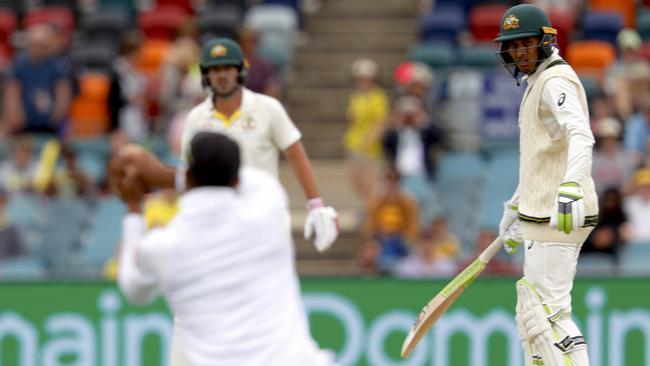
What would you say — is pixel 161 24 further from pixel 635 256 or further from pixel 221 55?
pixel 221 55

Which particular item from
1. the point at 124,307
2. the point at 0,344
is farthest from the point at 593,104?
the point at 0,344

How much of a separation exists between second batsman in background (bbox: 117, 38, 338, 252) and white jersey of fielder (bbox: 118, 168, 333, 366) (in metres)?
2.60

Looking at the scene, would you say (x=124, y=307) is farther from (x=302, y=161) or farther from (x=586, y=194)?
(x=586, y=194)

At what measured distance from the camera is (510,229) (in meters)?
7.39

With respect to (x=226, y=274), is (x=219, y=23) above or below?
below

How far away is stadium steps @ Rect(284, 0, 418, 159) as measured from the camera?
50.4 feet

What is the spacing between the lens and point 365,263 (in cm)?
1230

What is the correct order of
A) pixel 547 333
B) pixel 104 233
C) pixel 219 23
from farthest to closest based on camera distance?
pixel 219 23
pixel 104 233
pixel 547 333

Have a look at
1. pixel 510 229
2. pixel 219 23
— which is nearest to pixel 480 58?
pixel 219 23

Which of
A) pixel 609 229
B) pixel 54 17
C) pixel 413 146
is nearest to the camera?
pixel 609 229

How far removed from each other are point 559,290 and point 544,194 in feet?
1.54

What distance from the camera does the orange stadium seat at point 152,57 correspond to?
1564cm

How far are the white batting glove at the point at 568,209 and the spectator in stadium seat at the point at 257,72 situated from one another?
25.1ft

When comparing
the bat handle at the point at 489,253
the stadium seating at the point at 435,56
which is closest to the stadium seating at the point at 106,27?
the stadium seating at the point at 435,56
